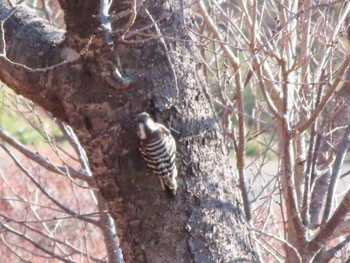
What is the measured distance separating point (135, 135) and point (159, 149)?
0.11 meters

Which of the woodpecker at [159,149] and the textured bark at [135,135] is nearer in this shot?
the woodpecker at [159,149]

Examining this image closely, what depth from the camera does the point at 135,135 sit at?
2807mm

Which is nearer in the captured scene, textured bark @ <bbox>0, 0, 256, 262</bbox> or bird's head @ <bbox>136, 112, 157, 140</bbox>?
bird's head @ <bbox>136, 112, 157, 140</bbox>

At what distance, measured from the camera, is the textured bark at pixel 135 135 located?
2.82 m

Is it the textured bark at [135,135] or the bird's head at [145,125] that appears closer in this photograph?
the bird's head at [145,125]

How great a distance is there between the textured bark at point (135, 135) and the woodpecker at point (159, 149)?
4cm

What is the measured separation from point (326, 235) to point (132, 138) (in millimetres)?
877

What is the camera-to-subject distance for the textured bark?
2.82 meters

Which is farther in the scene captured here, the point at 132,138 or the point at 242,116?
the point at 242,116

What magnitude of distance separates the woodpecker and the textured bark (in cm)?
4

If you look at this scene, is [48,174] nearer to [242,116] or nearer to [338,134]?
[338,134]

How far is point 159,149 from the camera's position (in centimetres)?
276

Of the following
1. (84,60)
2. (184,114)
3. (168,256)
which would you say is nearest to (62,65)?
(84,60)

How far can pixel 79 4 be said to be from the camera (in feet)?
9.46
